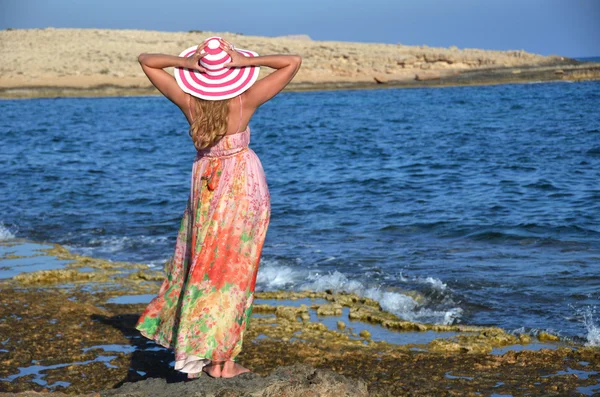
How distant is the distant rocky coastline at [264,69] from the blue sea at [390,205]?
2254 cm

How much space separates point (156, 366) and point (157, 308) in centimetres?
98

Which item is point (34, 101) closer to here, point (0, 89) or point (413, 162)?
point (0, 89)

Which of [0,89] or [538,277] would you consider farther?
[0,89]

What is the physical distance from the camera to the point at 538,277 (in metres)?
7.62

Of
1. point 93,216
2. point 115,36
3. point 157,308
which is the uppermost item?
point 115,36

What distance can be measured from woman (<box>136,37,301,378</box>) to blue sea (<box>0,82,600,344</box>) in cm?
283

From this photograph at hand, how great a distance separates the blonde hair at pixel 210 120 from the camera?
3.90 meters

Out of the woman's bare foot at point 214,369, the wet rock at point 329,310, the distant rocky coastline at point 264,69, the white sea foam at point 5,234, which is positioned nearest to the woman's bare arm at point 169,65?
the woman's bare foot at point 214,369

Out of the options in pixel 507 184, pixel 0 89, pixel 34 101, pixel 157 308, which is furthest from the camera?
pixel 0 89

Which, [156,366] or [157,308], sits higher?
[157,308]

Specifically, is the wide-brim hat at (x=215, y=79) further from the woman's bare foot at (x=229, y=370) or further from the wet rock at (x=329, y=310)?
the wet rock at (x=329, y=310)

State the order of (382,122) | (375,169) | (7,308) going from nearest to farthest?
(7,308) < (375,169) < (382,122)

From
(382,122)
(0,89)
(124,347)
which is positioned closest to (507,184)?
(124,347)

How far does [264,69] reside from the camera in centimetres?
5466
